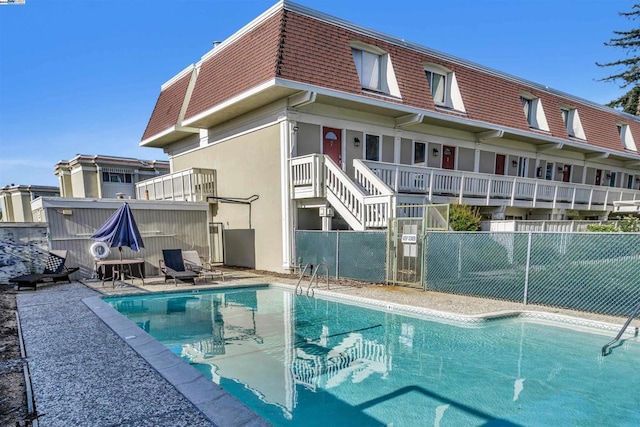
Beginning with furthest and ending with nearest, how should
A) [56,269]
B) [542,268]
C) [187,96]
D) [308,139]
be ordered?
[187,96], [308,139], [56,269], [542,268]

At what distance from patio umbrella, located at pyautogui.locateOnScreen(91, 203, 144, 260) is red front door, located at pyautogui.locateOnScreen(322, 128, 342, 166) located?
Answer: 7.04 m

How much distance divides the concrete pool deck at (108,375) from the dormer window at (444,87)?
1026 cm

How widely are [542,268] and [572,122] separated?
16695mm

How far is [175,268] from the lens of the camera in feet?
37.1

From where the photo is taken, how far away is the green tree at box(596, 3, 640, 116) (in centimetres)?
3303

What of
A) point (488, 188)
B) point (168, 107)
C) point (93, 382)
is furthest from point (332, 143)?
point (93, 382)

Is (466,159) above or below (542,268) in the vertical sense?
above

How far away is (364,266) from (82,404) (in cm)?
814

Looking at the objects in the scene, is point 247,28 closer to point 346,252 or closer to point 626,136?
point 346,252

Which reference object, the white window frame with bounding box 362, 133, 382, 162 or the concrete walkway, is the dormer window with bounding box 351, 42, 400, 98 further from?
the concrete walkway

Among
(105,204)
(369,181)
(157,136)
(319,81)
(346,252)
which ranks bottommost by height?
(346,252)

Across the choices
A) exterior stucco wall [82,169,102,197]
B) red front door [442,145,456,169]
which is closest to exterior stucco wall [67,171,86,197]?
exterior stucco wall [82,169,102,197]

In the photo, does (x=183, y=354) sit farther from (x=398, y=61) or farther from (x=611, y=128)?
(x=611, y=128)

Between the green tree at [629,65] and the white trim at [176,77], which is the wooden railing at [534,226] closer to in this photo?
the white trim at [176,77]
